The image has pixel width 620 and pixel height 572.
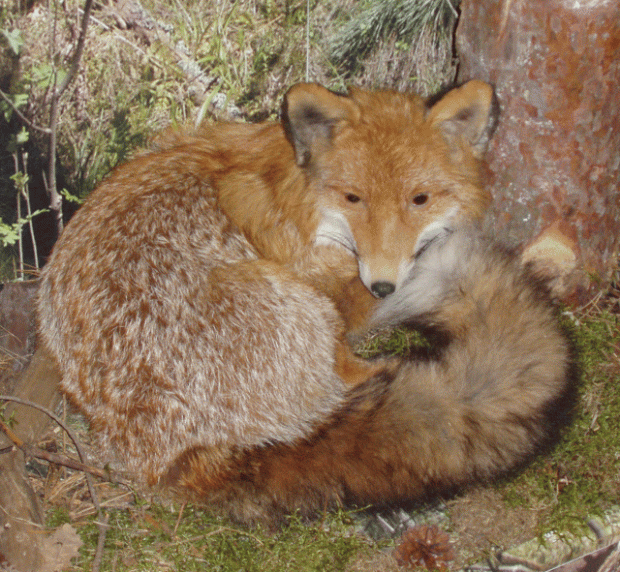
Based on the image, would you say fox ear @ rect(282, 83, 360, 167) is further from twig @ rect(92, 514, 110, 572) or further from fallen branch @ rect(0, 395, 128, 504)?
twig @ rect(92, 514, 110, 572)

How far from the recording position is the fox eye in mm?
2557

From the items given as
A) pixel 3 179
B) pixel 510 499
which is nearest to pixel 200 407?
pixel 510 499

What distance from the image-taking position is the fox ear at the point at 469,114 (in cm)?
243

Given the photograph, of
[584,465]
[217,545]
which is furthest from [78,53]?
[584,465]

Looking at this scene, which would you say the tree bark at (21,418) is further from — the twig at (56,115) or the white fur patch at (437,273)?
the white fur patch at (437,273)

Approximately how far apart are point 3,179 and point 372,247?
8.00ft

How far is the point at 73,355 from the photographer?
99.5 inches

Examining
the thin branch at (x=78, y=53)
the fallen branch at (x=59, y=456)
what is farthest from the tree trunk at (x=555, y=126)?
the fallen branch at (x=59, y=456)

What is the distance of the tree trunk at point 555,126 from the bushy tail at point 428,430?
2.01 feet

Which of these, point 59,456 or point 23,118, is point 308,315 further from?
point 23,118

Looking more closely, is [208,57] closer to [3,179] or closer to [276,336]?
[3,179]

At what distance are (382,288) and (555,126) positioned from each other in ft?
4.09

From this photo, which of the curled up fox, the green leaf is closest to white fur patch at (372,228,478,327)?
the curled up fox

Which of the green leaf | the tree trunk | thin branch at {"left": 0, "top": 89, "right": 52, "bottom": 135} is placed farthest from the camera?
thin branch at {"left": 0, "top": 89, "right": 52, "bottom": 135}
